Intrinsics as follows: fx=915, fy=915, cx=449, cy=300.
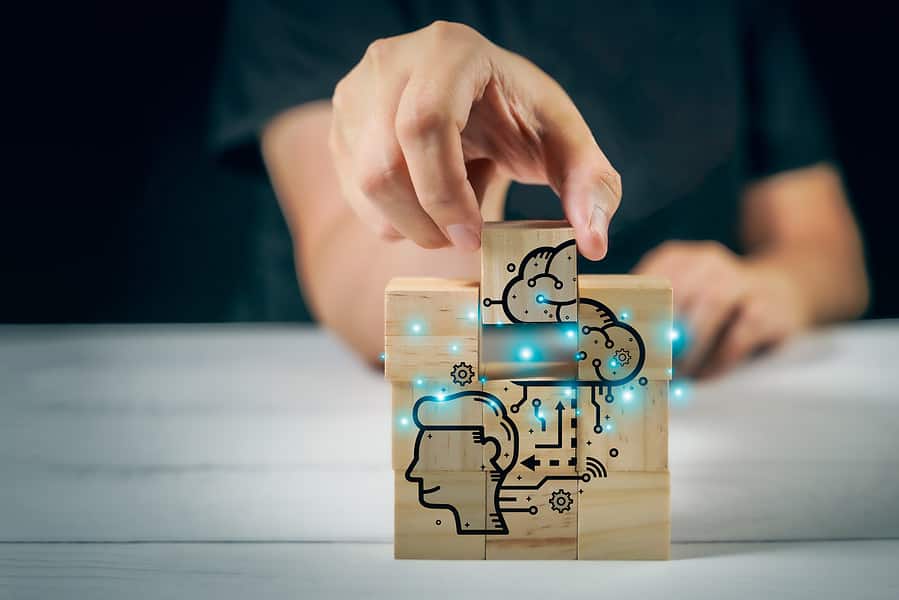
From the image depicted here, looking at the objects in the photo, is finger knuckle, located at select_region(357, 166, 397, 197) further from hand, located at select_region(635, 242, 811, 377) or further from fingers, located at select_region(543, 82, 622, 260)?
hand, located at select_region(635, 242, 811, 377)

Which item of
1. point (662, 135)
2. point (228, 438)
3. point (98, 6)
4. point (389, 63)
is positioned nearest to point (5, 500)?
point (228, 438)

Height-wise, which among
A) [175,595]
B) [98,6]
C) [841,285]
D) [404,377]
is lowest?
[175,595]

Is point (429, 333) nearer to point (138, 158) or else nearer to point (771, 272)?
point (771, 272)

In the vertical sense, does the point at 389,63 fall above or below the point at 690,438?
above

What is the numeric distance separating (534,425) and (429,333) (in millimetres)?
93

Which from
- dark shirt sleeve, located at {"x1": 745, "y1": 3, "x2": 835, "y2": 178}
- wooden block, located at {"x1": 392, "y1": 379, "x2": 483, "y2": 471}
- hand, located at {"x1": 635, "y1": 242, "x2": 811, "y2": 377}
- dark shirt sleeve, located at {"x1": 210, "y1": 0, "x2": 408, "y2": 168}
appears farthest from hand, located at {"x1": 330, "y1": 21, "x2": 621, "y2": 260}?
dark shirt sleeve, located at {"x1": 745, "y1": 3, "x2": 835, "y2": 178}

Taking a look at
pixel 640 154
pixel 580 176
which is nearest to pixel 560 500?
pixel 580 176

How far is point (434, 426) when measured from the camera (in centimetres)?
61

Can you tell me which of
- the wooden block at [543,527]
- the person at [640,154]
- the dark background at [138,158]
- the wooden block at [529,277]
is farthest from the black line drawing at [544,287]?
the dark background at [138,158]

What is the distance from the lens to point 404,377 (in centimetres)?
61

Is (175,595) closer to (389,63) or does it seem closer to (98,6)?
(389,63)

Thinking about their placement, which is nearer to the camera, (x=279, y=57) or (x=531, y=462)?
(x=531, y=462)

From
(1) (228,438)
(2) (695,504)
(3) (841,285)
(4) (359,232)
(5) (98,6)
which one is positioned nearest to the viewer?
(2) (695,504)

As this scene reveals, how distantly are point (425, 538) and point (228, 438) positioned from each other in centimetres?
34
